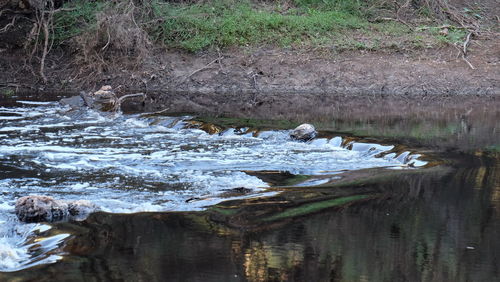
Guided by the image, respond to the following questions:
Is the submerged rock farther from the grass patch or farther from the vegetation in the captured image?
the vegetation

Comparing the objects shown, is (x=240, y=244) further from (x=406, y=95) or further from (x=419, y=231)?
(x=406, y=95)

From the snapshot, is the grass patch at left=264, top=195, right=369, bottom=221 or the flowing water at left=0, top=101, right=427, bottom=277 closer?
the grass patch at left=264, top=195, right=369, bottom=221

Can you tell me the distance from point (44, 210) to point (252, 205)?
6.06ft

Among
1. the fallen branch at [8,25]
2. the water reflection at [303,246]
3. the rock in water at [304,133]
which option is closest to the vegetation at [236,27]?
the fallen branch at [8,25]

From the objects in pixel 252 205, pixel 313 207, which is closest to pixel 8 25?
pixel 252 205

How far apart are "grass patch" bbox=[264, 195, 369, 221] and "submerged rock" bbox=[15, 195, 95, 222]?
1670 mm

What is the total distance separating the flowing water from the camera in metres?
6.30

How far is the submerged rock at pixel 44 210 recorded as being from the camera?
5.82 meters

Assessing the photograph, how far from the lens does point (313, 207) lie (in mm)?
6461

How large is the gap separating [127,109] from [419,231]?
8875mm

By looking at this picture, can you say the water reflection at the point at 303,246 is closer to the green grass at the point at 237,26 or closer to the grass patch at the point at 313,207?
the grass patch at the point at 313,207

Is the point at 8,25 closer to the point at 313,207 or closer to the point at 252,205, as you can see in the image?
the point at 252,205

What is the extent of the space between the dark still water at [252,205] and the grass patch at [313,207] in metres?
0.02

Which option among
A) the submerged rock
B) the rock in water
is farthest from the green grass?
the submerged rock
